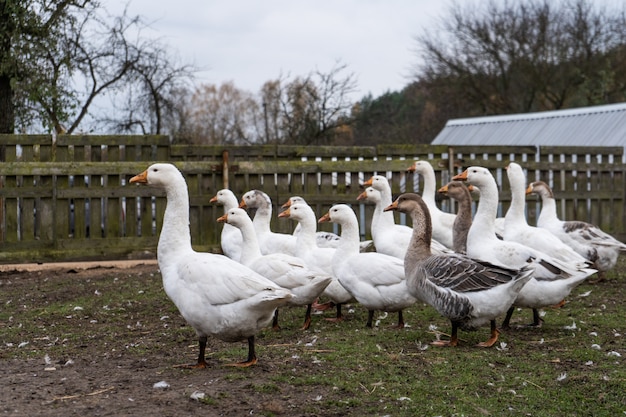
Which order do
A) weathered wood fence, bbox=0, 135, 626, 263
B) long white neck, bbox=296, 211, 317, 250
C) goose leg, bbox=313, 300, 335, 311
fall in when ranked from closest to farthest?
goose leg, bbox=313, 300, 335, 311, long white neck, bbox=296, 211, 317, 250, weathered wood fence, bbox=0, 135, 626, 263

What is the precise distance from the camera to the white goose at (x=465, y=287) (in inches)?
289

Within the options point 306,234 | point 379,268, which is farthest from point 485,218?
point 306,234

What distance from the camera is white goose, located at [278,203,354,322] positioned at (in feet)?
30.4

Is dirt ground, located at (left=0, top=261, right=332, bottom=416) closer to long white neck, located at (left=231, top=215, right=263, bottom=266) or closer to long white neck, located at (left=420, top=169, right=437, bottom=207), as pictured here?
long white neck, located at (left=231, top=215, right=263, bottom=266)

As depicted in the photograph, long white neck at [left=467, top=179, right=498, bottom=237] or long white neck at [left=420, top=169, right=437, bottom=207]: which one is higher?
long white neck at [left=420, top=169, right=437, bottom=207]

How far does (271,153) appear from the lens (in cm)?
1656

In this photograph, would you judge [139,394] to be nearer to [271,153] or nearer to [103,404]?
[103,404]

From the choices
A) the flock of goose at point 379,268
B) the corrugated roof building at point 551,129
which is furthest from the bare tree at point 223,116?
the flock of goose at point 379,268

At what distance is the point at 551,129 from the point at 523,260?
18276 mm

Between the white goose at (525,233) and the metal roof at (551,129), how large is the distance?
1220 cm

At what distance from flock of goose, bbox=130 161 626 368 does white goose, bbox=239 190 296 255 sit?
0.9 inches

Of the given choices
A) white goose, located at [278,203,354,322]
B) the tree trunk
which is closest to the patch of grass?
white goose, located at [278,203,354,322]

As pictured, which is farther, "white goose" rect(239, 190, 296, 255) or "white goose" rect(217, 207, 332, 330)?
"white goose" rect(239, 190, 296, 255)

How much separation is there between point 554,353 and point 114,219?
8984 mm
